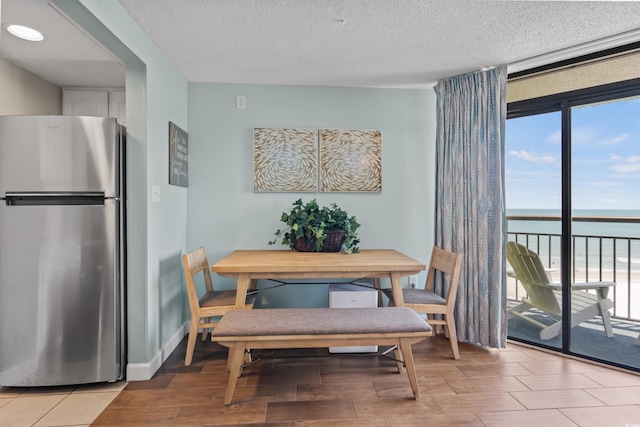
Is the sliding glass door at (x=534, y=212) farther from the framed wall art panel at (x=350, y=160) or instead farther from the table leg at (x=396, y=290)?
the table leg at (x=396, y=290)

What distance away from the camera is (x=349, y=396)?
2.00 meters

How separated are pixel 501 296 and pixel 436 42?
2.03 metres

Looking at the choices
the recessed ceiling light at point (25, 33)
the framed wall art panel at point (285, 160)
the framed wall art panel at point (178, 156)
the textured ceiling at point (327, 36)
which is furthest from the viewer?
the framed wall art panel at point (285, 160)

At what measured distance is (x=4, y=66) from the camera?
7.97ft

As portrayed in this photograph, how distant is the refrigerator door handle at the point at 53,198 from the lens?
197cm

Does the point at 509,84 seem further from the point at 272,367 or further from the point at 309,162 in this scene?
the point at 272,367

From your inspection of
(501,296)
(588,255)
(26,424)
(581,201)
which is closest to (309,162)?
(501,296)

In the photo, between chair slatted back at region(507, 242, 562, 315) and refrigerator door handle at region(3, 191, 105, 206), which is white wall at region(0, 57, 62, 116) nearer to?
refrigerator door handle at region(3, 191, 105, 206)

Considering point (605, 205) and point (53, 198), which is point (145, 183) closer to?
point (53, 198)

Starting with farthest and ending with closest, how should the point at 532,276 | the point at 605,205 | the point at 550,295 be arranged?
the point at 532,276 → the point at 550,295 → the point at 605,205

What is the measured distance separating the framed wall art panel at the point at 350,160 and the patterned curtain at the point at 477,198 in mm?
619

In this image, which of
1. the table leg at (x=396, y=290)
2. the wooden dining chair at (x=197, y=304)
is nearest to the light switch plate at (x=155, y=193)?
the wooden dining chair at (x=197, y=304)

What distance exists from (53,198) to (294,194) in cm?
179

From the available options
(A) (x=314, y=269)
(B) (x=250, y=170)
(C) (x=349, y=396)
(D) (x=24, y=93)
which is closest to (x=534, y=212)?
(A) (x=314, y=269)
